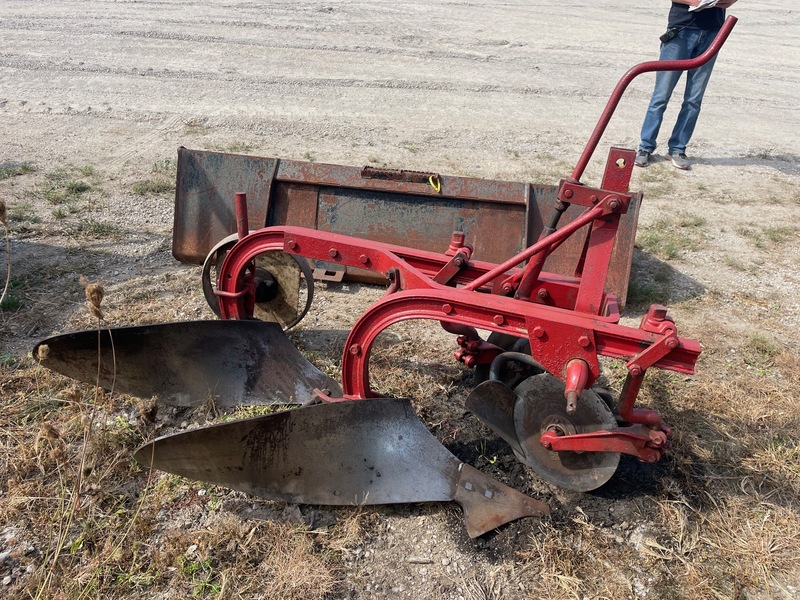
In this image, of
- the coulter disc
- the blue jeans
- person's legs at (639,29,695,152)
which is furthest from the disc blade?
person's legs at (639,29,695,152)

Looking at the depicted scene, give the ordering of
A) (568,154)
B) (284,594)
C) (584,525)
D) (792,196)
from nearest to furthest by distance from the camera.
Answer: (284,594) < (584,525) < (792,196) < (568,154)

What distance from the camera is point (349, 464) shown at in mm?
2439

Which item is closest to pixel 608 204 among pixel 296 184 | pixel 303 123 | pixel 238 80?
pixel 296 184

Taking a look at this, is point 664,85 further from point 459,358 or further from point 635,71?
point 459,358

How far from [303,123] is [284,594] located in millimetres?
6415

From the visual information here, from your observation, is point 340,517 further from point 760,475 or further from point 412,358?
point 760,475

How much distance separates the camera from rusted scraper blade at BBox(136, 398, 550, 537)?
2.29m

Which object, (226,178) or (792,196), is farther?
(792,196)

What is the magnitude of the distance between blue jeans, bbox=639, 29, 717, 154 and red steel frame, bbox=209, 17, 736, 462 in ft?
14.1

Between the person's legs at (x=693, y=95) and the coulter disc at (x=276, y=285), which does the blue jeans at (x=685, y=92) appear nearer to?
the person's legs at (x=693, y=95)

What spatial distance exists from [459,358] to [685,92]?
5211 millimetres

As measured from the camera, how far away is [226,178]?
13.4 feet

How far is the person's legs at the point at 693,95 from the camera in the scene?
6.07m

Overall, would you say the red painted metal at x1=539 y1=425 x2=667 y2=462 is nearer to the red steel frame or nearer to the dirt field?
the red steel frame
